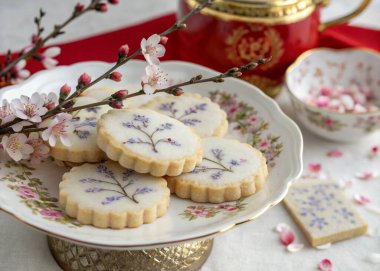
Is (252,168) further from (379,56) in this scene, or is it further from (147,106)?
(379,56)

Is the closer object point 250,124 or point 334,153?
point 250,124

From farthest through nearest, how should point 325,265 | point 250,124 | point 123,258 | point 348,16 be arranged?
1. point 348,16
2. point 250,124
3. point 325,265
4. point 123,258

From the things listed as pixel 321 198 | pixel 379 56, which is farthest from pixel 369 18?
pixel 321 198

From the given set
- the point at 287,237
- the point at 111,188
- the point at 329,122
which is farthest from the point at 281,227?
the point at 111,188

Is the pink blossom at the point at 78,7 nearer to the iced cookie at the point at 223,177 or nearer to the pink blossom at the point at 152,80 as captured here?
the pink blossom at the point at 152,80

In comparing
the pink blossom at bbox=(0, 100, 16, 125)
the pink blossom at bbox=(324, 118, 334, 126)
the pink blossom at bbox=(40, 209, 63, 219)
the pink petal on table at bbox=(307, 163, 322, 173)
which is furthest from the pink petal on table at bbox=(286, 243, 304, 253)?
the pink blossom at bbox=(0, 100, 16, 125)

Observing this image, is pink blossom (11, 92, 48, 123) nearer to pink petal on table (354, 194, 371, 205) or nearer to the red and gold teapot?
the red and gold teapot

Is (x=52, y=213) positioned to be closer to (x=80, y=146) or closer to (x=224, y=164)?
(x=80, y=146)
